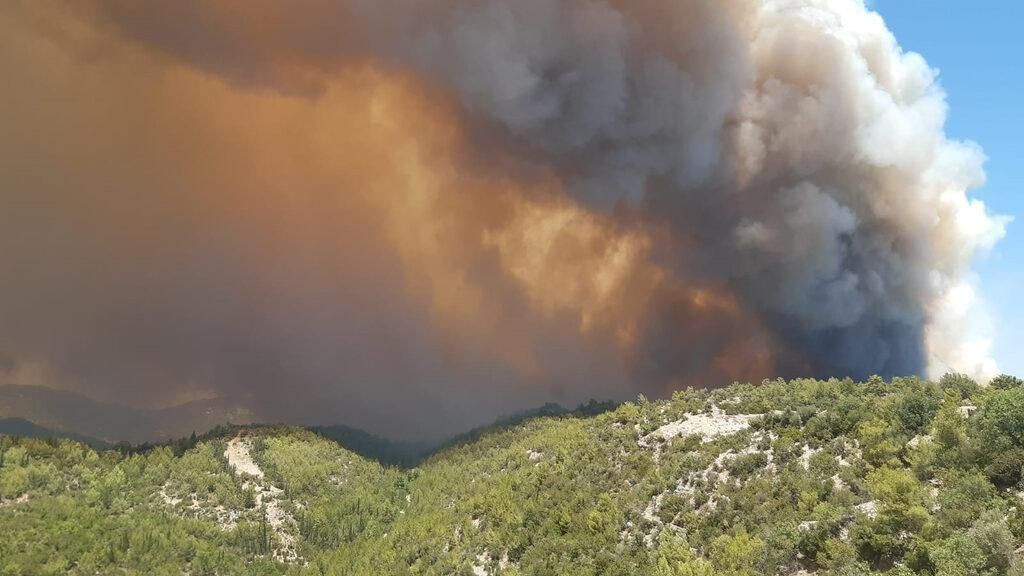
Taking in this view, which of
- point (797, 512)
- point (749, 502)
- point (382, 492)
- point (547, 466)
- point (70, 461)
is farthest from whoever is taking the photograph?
point (382, 492)

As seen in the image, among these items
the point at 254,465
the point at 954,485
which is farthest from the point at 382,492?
the point at 954,485

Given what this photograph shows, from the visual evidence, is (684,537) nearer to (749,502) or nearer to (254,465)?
(749,502)

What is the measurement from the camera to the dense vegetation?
29.8 meters

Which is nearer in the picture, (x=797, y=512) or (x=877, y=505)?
(x=877, y=505)

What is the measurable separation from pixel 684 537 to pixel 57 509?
183 ft

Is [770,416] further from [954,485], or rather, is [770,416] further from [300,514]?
[300,514]

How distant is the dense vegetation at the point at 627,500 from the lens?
29.8 metres

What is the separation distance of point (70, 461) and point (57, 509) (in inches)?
722

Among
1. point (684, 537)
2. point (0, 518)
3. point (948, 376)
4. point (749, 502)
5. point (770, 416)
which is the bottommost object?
point (0, 518)

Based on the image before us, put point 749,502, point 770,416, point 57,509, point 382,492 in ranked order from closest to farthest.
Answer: point 749,502 < point 770,416 < point 57,509 < point 382,492

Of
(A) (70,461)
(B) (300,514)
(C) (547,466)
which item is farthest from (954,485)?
(A) (70,461)

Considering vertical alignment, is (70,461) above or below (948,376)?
below

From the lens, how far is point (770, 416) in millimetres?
50281

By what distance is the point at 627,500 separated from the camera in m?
44.4
